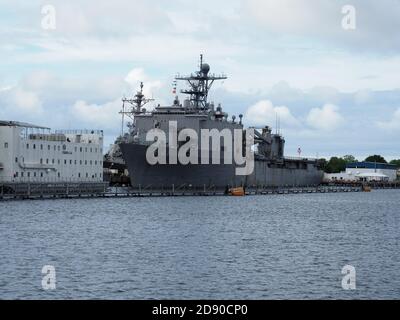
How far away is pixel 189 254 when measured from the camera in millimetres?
39219

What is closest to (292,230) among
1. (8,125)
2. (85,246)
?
(85,246)

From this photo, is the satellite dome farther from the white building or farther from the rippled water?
the rippled water

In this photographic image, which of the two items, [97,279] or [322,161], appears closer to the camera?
[97,279]

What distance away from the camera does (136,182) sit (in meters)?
91.9

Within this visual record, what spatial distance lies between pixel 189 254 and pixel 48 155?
4574 cm

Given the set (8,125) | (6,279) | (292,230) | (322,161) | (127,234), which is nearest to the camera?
(6,279)

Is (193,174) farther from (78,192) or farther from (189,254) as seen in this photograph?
(189,254)

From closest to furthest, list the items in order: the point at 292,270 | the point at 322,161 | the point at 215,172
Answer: the point at 292,270, the point at 215,172, the point at 322,161

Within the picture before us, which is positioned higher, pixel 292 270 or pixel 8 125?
pixel 8 125

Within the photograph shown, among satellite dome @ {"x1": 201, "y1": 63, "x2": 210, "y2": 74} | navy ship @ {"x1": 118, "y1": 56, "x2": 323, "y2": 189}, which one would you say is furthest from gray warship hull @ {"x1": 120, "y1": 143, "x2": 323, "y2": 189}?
satellite dome @ {"x1": 201, "y1": 63, "x2": 210, "y2": 74}

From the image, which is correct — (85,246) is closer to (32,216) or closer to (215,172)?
(32,216)

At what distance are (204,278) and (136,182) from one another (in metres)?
59.8

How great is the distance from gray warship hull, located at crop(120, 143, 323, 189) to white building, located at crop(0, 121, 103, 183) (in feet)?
13.9

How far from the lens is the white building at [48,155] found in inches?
3051
